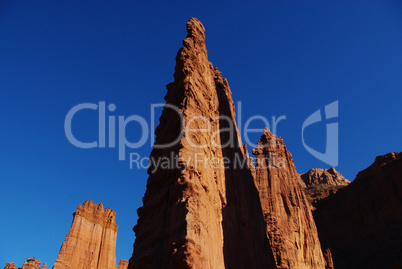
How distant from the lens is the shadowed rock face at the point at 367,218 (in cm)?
5094

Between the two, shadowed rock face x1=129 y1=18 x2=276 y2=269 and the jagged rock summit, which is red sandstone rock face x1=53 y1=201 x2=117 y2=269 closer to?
the jagged rock summit

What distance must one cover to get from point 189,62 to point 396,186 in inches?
2034

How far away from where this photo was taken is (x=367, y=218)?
2315 inches

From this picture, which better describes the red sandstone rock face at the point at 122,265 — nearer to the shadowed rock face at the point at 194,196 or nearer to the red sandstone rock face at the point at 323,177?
the red sandstone rock face at the point at 323,177

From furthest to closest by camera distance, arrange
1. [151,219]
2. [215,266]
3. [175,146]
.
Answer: [175,146], [151,219], [215,266]

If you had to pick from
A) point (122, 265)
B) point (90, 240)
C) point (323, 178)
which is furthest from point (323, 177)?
point (90, 240)

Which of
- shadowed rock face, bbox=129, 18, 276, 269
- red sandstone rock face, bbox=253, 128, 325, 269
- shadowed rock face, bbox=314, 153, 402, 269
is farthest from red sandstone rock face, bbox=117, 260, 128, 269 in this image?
shadowed rock face, bbox=129, 18, 276, 269

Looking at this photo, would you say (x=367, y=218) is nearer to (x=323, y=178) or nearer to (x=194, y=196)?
(x=323, y=178)

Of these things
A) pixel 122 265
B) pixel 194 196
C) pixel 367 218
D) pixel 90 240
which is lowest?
pixel 194 196

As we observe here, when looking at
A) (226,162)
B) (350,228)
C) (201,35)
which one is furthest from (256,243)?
(350,228)

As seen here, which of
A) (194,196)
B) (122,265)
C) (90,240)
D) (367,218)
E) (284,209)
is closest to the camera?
(194,196)

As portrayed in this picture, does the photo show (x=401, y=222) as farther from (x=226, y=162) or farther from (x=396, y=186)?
(x=226, y=162)

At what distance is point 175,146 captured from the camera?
15.1m

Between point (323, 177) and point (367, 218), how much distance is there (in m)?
42.7
